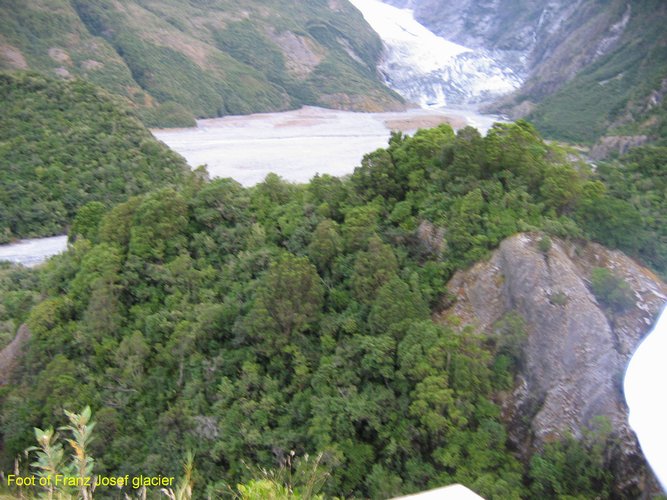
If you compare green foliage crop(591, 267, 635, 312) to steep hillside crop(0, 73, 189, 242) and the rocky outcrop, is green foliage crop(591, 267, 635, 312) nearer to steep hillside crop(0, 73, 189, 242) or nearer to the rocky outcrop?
the rocky outcrop

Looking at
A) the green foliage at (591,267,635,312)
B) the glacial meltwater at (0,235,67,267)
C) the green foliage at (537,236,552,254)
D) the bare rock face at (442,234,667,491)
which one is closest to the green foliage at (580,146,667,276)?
the bare rock face at (442,234,667,491)

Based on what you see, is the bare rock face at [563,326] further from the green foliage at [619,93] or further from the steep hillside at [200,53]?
the steep hillside at [200,53]

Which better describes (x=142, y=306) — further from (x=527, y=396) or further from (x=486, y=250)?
(x=527, y=396)

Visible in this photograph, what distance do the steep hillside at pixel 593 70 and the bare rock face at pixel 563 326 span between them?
37423 mm

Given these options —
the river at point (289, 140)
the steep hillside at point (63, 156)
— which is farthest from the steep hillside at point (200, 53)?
the steep hillside at point (63, 156)

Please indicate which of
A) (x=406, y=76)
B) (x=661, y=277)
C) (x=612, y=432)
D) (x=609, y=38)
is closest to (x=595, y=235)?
(x=661, y=277)

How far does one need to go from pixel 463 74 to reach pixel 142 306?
112739 millimetres

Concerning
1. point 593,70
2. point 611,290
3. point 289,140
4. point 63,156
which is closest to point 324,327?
point 611,290

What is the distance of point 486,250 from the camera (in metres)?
12.2

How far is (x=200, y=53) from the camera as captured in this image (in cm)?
8206

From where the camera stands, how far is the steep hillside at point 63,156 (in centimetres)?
3347

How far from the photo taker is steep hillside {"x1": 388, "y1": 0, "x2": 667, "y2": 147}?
5147cm

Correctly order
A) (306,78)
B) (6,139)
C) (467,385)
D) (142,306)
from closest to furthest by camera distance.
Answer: (467,385), (142,306), (6,139), (306,78)

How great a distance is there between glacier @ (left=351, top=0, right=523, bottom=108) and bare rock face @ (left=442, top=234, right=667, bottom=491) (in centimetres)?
10345
